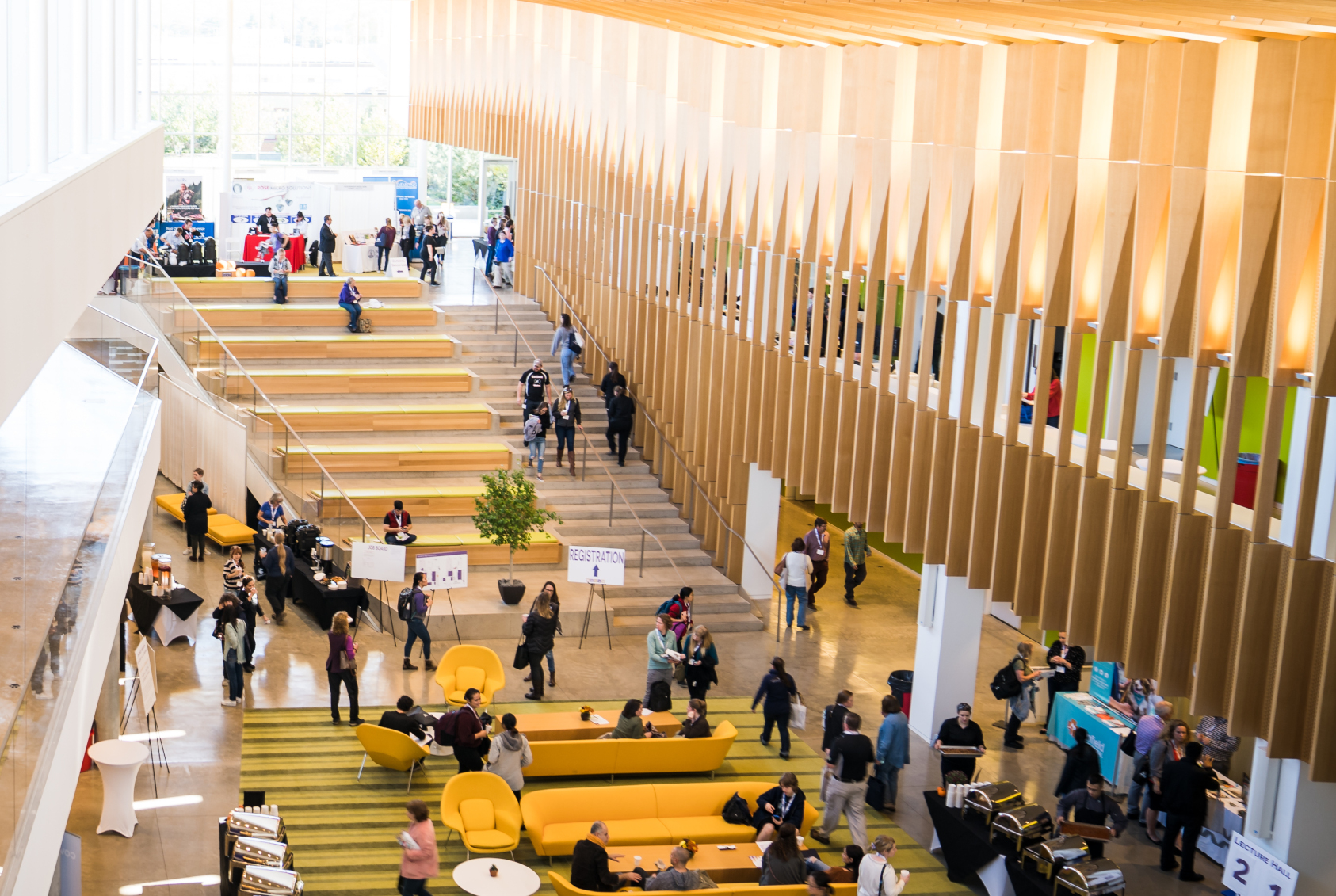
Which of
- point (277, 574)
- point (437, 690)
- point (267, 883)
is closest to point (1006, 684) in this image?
point (437, 690)

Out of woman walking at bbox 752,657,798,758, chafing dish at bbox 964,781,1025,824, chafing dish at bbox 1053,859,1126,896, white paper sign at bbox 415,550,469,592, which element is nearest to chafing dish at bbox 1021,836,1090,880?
chafing dish at bbox 1053,859,1126,896

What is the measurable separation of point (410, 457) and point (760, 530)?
20.0 ft

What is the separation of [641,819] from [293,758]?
4.11 metres

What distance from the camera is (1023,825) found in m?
12.6

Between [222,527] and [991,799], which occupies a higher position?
[991,799]

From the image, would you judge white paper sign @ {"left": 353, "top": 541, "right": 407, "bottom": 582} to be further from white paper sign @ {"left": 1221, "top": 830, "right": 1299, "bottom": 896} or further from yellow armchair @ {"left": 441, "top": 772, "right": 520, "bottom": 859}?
white paper sign @ {"left": 1221, "top": 830, "right": 1299, "bottom": 896}

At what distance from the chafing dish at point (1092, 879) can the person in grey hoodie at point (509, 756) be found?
5.23m

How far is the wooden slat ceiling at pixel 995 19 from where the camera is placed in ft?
31.4

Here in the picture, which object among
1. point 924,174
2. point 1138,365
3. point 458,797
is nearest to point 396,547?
point 458,797

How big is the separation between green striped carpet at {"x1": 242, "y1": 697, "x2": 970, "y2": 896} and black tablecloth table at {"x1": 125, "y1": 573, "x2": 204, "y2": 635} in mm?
2483

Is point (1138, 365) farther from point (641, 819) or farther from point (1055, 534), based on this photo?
point (641, 819)

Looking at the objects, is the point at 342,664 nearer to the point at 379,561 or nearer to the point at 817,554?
the point at 379,561

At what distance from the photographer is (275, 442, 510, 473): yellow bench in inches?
898

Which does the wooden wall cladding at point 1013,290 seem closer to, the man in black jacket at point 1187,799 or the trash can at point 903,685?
the man in black jacket at point 1187,799
